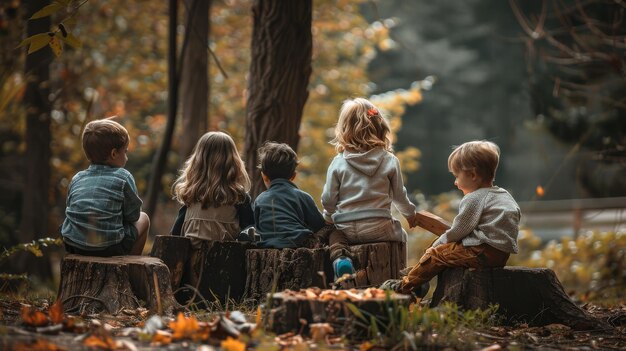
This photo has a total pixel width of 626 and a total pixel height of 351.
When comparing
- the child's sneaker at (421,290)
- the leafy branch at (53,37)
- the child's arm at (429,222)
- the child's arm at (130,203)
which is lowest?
the child's sneaker at (421,290)

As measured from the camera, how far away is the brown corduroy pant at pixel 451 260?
580 cm

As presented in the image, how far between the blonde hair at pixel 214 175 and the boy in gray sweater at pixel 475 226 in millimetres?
1569

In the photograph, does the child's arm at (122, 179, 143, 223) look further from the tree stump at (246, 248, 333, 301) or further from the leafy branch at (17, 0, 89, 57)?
the leafy branch at (17, 0, 89, 57)

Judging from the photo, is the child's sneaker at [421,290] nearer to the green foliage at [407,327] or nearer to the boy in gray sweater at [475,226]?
the boy in gray sweater at [475,226]

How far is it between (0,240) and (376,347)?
30.1 ft

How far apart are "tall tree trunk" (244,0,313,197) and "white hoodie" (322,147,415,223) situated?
1.21 meters

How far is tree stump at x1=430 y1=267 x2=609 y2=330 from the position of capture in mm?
5730

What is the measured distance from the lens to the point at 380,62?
29453 mm

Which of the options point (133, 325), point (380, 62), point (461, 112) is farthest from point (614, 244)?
point (380, 62)

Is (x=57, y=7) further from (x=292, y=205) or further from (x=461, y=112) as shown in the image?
(x=461, y=112)

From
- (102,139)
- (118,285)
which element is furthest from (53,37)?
(118,285)

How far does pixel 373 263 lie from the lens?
617 centimetres

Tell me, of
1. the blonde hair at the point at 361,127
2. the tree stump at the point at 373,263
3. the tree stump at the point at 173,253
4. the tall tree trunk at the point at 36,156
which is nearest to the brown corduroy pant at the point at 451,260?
the tree stump at the point at 373,263

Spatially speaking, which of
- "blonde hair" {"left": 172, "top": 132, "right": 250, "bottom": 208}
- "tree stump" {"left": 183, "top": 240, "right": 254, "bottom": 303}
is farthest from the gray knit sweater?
"blonde hair" {"left": 172, "top": 132, "right": 250, "bottom": 208}
